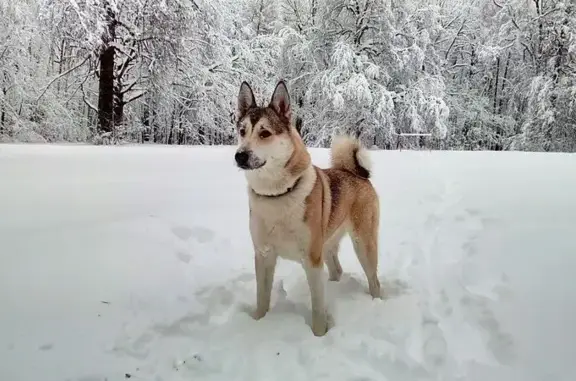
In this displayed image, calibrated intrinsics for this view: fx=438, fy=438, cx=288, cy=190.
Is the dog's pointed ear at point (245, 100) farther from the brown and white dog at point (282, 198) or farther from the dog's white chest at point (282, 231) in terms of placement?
the dog's white chest at point (282, 231)

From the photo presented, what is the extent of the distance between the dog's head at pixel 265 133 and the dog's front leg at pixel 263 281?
671 mm

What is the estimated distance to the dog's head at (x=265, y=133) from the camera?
2.87 meters

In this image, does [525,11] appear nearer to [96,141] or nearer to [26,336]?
[96,141]

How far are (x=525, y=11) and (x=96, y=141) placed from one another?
20.5m

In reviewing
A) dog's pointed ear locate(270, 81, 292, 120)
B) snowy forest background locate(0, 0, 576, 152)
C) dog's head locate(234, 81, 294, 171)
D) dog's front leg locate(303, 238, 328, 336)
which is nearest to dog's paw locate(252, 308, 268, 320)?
dog's front leg locate(303, 238, 328, 336)

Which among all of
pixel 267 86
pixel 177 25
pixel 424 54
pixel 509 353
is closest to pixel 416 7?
pixel 424 54

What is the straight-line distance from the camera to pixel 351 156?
12.8 ft

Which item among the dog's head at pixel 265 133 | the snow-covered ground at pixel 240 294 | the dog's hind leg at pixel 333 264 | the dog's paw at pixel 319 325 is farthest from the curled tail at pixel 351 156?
the dog's paw at pixel 319 325

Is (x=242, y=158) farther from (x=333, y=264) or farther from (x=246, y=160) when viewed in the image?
(x=333, y=264)

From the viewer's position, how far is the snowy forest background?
1224 cm

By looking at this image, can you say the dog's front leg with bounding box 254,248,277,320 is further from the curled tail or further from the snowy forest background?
the snowy forest background

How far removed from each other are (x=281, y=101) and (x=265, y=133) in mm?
317

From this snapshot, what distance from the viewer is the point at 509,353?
101 inches

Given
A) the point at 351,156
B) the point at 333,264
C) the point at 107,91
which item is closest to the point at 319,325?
the point at 333,264
